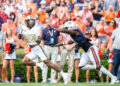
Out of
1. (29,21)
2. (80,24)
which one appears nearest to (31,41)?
(29,21)

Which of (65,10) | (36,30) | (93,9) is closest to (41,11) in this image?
(65,10)

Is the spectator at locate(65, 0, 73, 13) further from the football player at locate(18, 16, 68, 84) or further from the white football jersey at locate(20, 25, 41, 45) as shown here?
the white football jersey at locate(20, 25, 41, 45)

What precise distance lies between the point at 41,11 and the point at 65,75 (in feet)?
20.9

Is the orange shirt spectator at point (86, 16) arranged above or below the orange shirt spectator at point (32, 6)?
below

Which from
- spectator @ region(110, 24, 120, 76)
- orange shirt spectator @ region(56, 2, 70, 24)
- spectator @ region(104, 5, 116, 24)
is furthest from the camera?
spectator @ region(104, 5, 116, 24)

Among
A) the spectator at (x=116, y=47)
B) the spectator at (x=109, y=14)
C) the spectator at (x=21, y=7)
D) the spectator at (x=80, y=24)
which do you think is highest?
the spectator at (x=21, y=7)

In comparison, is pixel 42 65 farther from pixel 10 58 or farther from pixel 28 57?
pixel 10 58

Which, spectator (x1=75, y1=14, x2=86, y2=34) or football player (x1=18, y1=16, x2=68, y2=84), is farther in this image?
spectator (x1=75, y1=14, x2=86, y2=34)

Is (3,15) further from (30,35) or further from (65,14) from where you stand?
(30,35)

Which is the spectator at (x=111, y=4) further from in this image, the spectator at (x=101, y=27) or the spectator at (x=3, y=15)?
the spectator at (x=3, y=15)

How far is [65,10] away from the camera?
18188 millimetres

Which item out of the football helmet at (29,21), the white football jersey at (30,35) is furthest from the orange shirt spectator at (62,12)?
the white football jersey at (30,35)

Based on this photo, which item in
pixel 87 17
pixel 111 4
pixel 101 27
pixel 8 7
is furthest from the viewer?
pixel 8 7

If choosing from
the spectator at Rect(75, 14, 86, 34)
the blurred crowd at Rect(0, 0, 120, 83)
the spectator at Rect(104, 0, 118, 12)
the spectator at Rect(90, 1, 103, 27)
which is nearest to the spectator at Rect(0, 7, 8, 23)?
the blurred crowd at Rect(0, 0, 120, 83)
